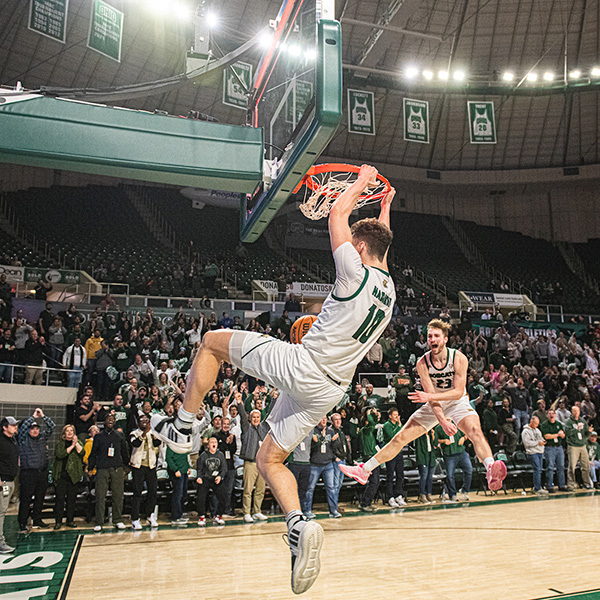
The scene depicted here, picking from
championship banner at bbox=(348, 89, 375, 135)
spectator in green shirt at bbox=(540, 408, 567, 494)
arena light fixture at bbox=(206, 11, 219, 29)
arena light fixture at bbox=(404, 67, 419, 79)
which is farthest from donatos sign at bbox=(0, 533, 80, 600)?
arena light fixture at bbox=(404, 67, 419, 79)

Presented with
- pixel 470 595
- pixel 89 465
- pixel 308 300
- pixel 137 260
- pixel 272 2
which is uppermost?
pixel 272 2

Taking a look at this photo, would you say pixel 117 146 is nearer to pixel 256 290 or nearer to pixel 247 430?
pixel 247 430

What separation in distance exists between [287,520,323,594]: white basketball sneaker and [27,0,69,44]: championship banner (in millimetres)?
15117

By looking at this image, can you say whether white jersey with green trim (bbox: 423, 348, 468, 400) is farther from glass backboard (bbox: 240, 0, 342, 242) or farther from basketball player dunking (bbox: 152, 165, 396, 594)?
glass backboard (bbox: 240, 0, 342, 242)

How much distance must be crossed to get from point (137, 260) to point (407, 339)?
11.5 meters

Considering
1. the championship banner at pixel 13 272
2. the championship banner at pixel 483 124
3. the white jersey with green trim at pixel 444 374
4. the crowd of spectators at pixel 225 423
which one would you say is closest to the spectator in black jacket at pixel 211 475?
the crowd of spectators at pixel 225 423

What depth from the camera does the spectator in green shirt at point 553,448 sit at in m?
14.1

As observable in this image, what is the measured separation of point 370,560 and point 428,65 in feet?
83.1

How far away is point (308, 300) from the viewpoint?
78.3 feet

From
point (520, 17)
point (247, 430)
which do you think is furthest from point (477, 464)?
point (520, 17)

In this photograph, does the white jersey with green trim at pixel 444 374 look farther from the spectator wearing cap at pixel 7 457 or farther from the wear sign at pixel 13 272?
the wear sign at pixel 13 272

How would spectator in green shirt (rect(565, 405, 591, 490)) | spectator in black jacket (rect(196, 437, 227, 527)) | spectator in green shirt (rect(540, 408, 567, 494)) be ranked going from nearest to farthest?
1. spectator in black jacket (rect(196, 437, 227, 527))
2. spectator in green shirt (rect(540, 408, 567, 494))
3. spectator in green shirt (rect(565, 405, 591, 490))

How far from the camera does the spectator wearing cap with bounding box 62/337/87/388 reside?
44.2ft

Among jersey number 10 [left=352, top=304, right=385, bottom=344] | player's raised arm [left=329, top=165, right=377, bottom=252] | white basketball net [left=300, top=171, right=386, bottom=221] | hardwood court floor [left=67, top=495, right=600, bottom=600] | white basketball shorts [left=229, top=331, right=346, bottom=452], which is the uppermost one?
white basketball net [left=300, top=171, right=386, bottom=221]
